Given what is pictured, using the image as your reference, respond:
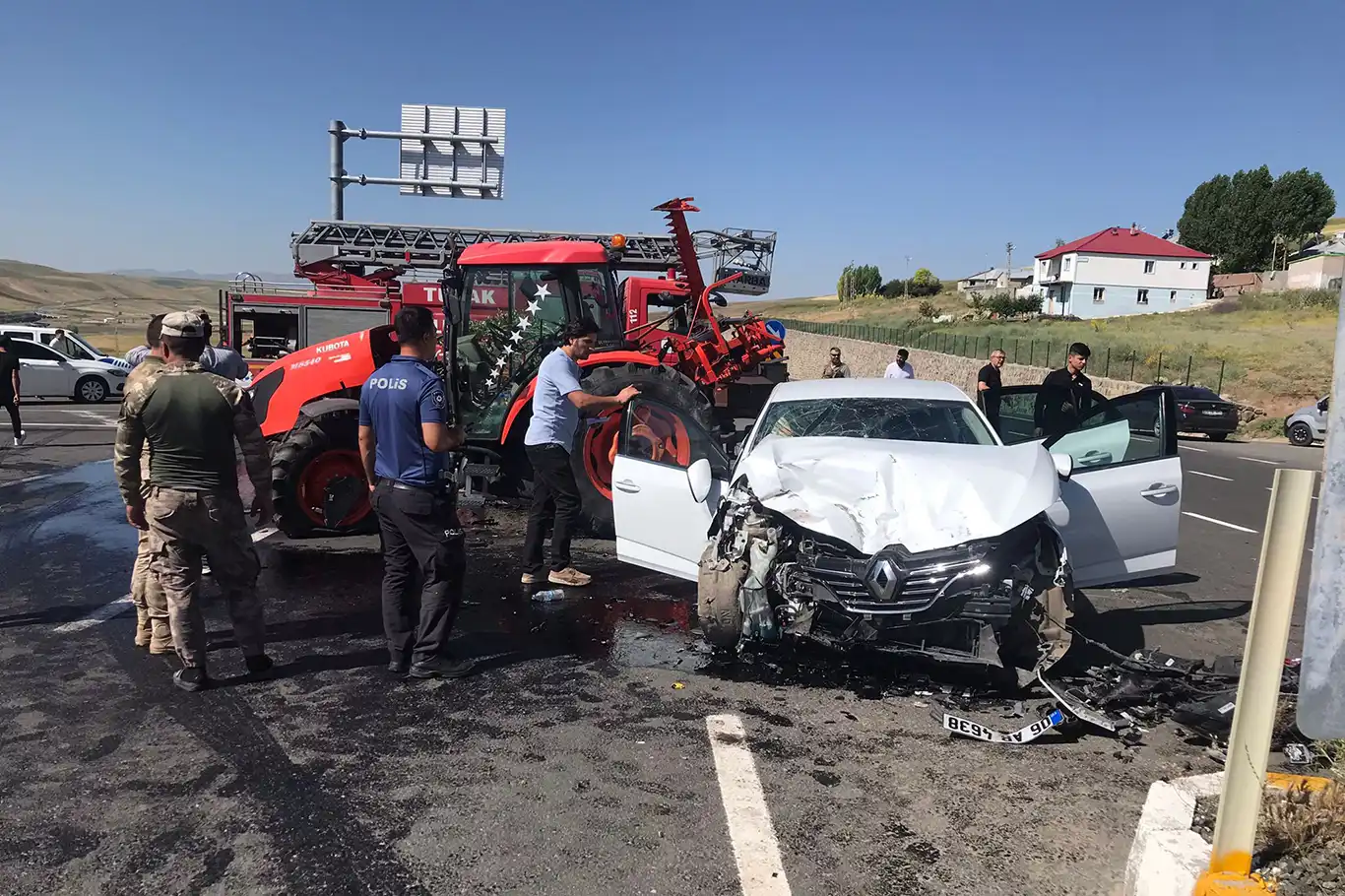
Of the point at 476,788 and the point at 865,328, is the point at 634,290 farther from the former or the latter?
the point at 865,328

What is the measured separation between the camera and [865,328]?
43.1 meters

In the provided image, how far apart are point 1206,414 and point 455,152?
59.3 ft

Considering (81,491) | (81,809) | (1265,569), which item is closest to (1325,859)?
(1265,569)

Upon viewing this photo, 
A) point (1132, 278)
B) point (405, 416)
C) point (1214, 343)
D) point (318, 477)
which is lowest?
point (318, 477)

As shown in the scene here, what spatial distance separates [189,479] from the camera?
4.49 meters

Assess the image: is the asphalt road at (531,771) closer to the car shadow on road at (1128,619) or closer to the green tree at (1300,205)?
A: the car shadow on road at (1128,619)

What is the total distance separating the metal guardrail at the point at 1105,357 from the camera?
28636mm

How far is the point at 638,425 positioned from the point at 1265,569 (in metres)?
4.15

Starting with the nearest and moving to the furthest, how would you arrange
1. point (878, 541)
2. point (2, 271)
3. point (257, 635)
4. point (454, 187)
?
point (878, 541), point (257, 635), point (454, 187), point (2, 271)

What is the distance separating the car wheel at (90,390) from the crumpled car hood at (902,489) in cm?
2122

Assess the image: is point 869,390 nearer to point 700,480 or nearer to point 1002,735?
point 700,480

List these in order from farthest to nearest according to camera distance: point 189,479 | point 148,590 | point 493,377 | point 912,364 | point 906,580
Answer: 1. point 912,364
2. point 493,377
3. point 148,590
4. point 189,479
5. point 906,580

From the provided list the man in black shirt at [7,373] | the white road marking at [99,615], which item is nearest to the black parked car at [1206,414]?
the white road marking at [99,615]

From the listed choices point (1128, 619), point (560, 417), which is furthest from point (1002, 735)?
point (560, 417)
